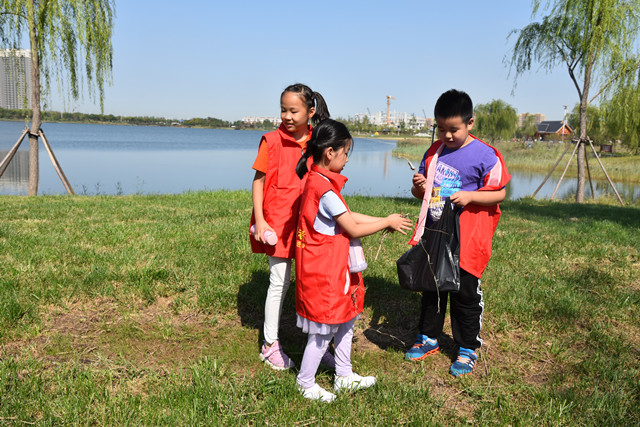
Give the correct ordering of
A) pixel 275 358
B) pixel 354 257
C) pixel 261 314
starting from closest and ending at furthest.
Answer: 1. pixel 354 257
2. pixel 275 358
3. pixel 261 314

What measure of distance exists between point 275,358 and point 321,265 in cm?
96

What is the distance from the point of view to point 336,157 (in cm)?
255

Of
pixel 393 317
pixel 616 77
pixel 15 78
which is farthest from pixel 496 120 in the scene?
pixel 393 317

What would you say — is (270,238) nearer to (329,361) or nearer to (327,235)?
(327,235)

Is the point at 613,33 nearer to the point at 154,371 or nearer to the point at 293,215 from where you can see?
the point at 293,215

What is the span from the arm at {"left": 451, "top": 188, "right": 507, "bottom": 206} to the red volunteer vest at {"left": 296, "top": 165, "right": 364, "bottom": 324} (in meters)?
0.75

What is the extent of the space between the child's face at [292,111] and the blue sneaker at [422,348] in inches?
70.3

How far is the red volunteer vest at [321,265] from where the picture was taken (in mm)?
2510

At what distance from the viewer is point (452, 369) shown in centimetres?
310

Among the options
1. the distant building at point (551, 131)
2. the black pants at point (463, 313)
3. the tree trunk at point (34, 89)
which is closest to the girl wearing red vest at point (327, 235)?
the black pants at point (463, 313)

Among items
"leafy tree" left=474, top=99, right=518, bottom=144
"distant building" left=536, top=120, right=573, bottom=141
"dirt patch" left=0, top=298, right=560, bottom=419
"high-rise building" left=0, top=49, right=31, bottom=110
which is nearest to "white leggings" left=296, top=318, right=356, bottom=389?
"dirt patch" left=0, top=298, right=560, bottom=419

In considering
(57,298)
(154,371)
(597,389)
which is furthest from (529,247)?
(57,298)

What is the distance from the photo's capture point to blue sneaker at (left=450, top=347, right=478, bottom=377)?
121 inches

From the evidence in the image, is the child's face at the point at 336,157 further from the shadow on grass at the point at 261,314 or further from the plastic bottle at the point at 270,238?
the shadow on grass at the point at 261,314
